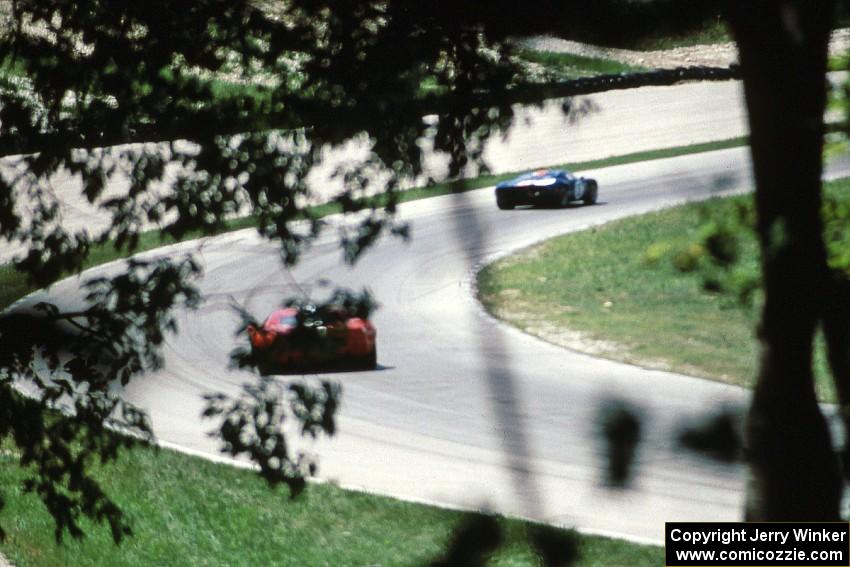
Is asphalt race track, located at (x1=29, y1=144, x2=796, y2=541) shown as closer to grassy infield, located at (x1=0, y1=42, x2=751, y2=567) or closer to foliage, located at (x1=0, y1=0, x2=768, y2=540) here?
foliage, located at (x1=0, y1=0, x2=768, y2=540)

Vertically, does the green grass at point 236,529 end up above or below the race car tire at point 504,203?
below

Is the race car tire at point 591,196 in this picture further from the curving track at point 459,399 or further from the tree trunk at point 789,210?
the tree trunk at point 789,210

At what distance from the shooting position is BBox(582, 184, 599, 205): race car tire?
2864 cm

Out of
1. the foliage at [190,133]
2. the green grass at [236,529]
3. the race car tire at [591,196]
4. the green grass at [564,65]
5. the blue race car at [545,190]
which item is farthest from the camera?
the race car tire at [591,196]

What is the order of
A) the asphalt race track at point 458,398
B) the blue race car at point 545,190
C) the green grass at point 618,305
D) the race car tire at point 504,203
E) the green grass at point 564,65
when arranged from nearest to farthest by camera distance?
the asphalt race track at point 458,398, the green grass at point 564,65, the green grass at point 618,305, the blue race car at point 545,190, the race car tire at point 504,203

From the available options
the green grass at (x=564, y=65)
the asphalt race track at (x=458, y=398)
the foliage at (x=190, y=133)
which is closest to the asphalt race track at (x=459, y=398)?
the asphalt race track at (x=458, y=398)

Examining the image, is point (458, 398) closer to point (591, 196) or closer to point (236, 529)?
point (236, 529)

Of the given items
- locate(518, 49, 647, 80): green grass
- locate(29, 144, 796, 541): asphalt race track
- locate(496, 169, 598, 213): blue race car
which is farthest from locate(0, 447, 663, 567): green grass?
locate(496, 169, 598, 213): blue race car

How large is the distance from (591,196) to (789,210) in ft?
85.6

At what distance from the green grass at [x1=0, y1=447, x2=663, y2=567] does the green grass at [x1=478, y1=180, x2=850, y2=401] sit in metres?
3.81

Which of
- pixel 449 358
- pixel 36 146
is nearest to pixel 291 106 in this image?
pixel 36 146

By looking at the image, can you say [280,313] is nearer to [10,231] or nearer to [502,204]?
[10,231]

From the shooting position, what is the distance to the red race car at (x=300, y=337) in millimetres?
4605

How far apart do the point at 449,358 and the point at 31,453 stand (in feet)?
38.7
